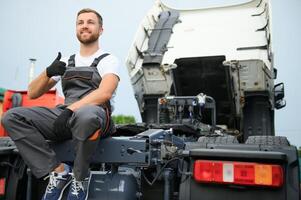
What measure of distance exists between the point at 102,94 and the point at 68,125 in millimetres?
291

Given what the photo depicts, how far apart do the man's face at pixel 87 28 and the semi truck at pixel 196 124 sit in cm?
74

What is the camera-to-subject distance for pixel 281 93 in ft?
17.8

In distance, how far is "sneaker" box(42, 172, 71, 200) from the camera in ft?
7.54

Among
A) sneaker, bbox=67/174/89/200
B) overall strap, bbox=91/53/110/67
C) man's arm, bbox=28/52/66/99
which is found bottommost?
sneaker, bbox=67/174/89/200

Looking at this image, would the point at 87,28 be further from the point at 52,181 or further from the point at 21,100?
the point at 21,100

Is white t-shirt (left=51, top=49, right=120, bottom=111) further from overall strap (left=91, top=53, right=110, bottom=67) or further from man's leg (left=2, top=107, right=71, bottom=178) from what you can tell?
man's leg (left=2, top=107, right=71, bottom=178)

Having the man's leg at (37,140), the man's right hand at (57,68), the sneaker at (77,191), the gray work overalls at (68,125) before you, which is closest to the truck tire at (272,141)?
the gray work overalls at (68,125)

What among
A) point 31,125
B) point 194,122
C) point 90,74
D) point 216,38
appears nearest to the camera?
point 31,125

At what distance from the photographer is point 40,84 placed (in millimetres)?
2543

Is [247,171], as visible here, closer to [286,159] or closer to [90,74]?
[286,159]

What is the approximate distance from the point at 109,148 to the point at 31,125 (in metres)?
0.52

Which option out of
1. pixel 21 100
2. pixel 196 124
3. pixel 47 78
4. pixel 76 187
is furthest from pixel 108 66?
pixel 21 100

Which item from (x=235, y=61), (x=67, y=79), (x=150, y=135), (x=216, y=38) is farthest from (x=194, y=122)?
(x=67, y=79)

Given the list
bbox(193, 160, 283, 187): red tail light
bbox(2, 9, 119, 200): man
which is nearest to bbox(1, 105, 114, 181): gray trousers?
bbox(2, 9, 119, 200): man
